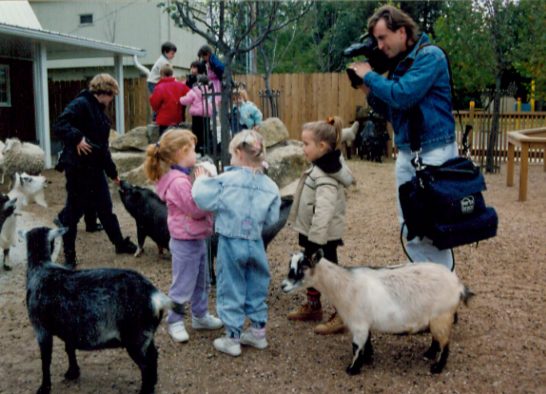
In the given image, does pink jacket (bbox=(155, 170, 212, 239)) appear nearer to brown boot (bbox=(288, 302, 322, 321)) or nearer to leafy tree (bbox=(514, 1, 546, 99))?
brown boot (bbox=(288, 302, 322, 321))

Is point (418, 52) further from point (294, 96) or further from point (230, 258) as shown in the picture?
point (294, 96)

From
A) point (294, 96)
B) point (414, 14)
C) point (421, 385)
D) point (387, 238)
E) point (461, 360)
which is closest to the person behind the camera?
point (421, 385)

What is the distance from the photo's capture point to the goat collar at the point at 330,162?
3.70 m

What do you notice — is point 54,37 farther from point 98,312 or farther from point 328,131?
point 98,312

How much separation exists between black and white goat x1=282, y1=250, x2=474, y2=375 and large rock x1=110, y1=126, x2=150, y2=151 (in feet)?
24.9

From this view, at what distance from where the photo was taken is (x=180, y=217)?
11.9ft

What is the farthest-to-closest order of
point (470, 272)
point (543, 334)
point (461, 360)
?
point (470, 272)
point (543, 334)
point (461, 360)

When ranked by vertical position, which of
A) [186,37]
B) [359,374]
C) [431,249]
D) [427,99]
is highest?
[186,37]

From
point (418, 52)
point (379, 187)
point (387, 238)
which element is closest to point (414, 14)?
point (379, 187)

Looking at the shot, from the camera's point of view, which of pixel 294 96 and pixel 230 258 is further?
pixel 294 96

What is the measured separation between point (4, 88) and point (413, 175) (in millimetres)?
12930

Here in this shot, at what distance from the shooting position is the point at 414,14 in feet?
83.9

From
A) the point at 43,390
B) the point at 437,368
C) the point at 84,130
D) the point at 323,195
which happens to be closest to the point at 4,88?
the point at 84,130

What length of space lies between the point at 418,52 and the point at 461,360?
77.5 inches
